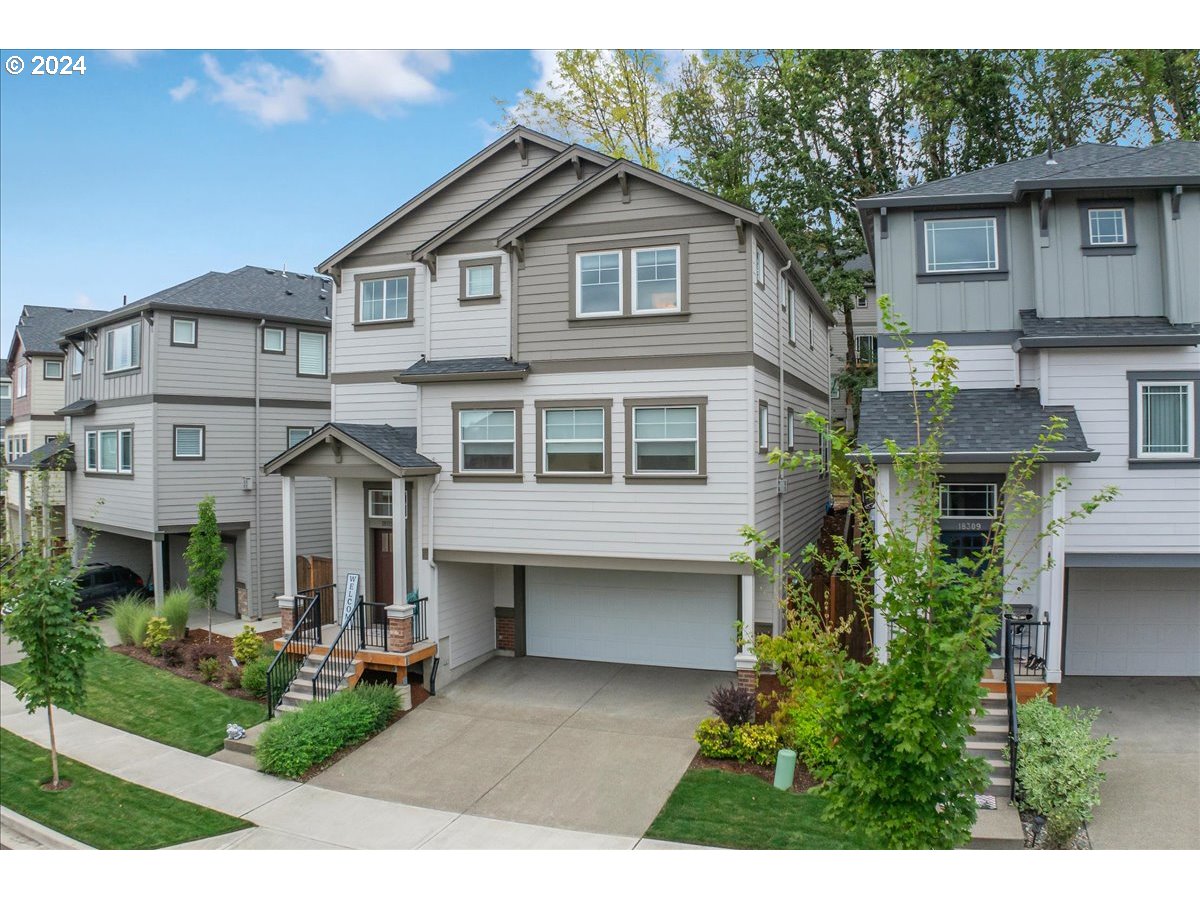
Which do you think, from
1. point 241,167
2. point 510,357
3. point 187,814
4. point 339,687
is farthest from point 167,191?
point 187,814

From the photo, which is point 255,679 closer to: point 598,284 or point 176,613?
point 176,613

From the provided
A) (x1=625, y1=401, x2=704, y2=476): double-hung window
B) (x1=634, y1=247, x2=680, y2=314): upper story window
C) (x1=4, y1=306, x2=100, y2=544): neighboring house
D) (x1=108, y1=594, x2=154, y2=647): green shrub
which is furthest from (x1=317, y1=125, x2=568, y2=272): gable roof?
(x1=4, y1=306, x2=100, y2=544): neighboring house

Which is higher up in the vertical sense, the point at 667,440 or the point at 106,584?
the point at 667,440

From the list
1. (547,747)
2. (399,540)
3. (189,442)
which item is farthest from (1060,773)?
(189,442)

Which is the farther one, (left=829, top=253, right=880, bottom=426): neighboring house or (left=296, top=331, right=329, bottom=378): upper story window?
(left=829, top=253, right=880, bottom=426): neighboring house

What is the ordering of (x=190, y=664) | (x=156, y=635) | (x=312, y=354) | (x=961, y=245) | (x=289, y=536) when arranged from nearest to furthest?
(x=961, y=245)
(x=289, y=536)
(x=190, y=664)
(x=156, y=635)
(x=312, y=354)

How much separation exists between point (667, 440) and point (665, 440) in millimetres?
30

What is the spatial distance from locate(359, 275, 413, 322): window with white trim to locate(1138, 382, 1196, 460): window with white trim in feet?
37.5

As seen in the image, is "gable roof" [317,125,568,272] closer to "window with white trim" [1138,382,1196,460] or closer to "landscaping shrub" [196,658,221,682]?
"landscaping shrub" [196,658,221,682]

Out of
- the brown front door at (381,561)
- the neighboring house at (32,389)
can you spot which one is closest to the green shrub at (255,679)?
the brown front door at (381,561)

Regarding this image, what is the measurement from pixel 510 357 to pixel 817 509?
862 centimetres

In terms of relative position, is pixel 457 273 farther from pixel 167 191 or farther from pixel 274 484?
pixel 274 484

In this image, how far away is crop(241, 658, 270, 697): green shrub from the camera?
1238cm

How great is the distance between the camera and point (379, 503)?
1372 centimetres
